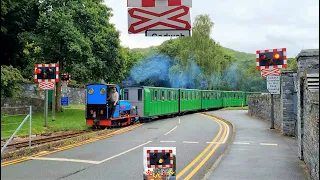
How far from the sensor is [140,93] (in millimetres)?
25281

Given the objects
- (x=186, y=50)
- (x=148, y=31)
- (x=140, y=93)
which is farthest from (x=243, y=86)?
(x=148, y=31)

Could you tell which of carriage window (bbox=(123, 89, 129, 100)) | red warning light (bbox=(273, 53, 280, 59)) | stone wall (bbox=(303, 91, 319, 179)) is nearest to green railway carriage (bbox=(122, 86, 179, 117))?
carriage window (bbox=(123, 89, 129, 100))

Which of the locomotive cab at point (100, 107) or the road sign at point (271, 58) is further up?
the road sign at point (271, 58)

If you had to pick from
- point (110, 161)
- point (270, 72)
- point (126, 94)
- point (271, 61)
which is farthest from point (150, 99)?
point (110, 161)

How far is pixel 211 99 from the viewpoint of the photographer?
1660 inches

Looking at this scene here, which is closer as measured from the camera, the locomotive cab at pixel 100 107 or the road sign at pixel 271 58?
the road sign at pixel 271 58

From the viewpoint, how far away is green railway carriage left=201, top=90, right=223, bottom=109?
39709 millimetres

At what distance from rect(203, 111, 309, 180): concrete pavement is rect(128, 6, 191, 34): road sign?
4.28 meters

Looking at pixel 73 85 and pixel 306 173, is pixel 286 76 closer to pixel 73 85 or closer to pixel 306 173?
pixel 306 173

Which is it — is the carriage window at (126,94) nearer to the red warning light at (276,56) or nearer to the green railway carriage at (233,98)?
the red warning light at (276,56)

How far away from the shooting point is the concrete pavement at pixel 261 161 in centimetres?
848

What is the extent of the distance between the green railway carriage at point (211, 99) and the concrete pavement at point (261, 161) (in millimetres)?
24130

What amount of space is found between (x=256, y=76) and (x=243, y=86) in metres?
2.90

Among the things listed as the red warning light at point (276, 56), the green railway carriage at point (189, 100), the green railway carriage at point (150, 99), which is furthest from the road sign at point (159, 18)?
the green railway carriage at point (189, 100)
